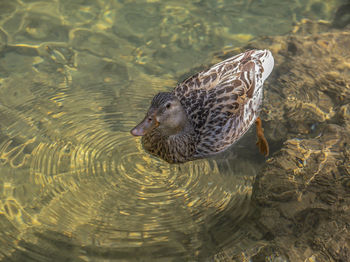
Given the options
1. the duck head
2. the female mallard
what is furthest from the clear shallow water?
the duck head

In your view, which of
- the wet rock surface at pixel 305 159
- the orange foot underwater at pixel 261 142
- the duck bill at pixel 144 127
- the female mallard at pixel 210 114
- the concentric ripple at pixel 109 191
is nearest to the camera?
the wet rock surface at pixel 305 159

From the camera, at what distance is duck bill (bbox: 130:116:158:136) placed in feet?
13.8

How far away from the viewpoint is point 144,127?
4.27 metres

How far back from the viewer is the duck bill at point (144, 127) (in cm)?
422

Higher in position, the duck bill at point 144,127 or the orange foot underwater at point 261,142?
the duck bill at point 144,127

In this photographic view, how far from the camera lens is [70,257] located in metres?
3.83

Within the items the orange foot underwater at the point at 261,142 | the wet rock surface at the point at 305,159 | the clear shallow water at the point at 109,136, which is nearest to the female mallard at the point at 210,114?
the orange foot underwater at the point at 261,142

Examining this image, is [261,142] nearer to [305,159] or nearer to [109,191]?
[305,159]

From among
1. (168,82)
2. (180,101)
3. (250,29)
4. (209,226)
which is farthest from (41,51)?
(209,226)

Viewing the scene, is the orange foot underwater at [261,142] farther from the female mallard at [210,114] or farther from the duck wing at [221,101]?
the duck wing at [221,101]

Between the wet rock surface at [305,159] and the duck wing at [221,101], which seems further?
the duck wing at [221,101]

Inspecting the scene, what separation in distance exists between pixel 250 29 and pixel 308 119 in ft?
8.00

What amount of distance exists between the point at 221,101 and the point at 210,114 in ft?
0.66

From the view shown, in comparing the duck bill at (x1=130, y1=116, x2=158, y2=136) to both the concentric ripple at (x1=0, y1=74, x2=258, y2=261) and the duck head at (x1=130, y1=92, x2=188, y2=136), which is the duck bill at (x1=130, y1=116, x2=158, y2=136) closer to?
the duck head at (x1=130, y1=92, x2=188, y2=136)
